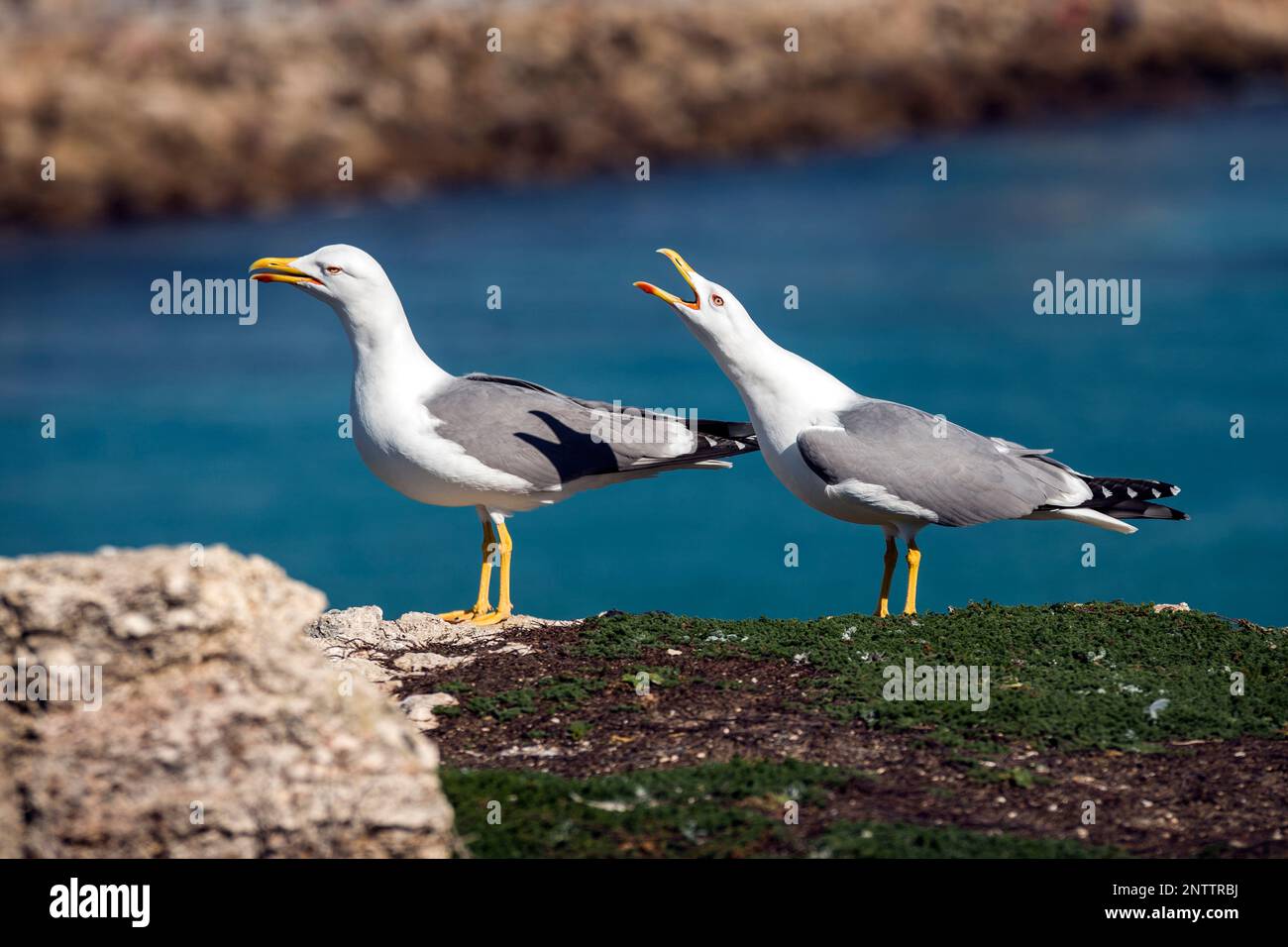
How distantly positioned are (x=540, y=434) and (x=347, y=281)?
5.19 ft

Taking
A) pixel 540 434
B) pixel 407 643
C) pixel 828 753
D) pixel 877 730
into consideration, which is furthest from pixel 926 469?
pixel 407 643

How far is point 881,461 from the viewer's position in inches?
370

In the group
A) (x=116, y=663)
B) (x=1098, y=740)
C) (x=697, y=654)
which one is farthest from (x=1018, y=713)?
(x=116, y=663)

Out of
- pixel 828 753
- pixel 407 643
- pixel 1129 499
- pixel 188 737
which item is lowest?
pixel 828 753

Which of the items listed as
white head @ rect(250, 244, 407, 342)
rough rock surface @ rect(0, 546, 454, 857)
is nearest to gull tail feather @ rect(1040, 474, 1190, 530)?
white head @ rect(250, 244, 407, 342)

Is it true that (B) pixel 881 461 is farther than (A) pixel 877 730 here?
Yes

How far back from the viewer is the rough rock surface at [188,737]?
575 centimetres

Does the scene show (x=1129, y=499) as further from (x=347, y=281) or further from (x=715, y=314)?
(x=347, y=281)

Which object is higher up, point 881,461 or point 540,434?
point 540,434

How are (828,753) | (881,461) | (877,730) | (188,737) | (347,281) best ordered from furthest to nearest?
1. (347,281)
2. (881,461)
3. (877,730)
4. (828,753)
5. (188,737)

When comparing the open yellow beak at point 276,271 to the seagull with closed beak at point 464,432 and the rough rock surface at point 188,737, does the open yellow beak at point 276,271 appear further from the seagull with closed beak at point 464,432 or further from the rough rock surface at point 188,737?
the rough rock surface at point 188,737

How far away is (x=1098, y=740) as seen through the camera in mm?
7520

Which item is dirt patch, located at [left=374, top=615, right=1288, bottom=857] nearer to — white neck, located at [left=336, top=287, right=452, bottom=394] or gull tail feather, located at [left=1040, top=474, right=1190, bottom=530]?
white neck, located at [left=336, top=287, right=452, bottom=394]

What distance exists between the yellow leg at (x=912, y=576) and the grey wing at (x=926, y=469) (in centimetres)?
35
